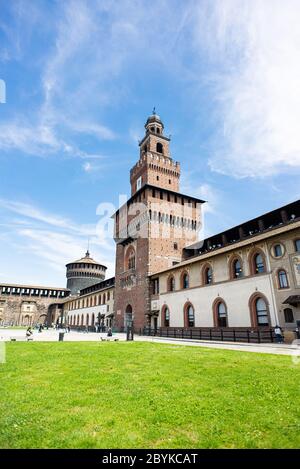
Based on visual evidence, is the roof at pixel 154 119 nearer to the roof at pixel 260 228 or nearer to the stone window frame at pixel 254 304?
the roof at pixel 260 228

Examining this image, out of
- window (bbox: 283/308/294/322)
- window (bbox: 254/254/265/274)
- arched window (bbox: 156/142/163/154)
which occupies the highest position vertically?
arched window (bbox: 156/142/163/154)

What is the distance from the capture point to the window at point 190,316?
2902 cm

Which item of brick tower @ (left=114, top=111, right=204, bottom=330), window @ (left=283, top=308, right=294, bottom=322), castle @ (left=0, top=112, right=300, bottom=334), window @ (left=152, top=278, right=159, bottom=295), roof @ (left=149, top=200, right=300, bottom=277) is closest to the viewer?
window @ (left=283, top=308, right=294, bottom=322)

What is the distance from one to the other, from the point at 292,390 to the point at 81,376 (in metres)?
5.60

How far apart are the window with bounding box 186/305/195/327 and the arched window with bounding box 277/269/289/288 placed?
10908 millimetres

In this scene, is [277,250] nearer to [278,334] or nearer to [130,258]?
[278,334]

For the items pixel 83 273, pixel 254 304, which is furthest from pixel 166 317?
pixel 83 273

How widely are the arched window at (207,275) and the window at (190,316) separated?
3488 millimetres

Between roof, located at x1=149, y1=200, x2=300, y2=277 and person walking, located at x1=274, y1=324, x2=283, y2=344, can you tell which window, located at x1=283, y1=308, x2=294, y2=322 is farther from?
roof, located at x1=149, y1=200, x2=300, y2=277

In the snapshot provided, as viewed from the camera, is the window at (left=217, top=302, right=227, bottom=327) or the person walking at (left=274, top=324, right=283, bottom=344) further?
the window at (left=217, top=302, right=227, bottom=327)

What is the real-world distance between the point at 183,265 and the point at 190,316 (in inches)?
214

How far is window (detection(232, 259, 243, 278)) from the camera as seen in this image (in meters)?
24.3

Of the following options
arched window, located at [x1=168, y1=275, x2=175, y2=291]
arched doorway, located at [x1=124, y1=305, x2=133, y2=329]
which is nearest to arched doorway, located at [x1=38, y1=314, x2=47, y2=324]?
arched doorway, located at [x1=124, y1=305, x2=133, y2=329]
